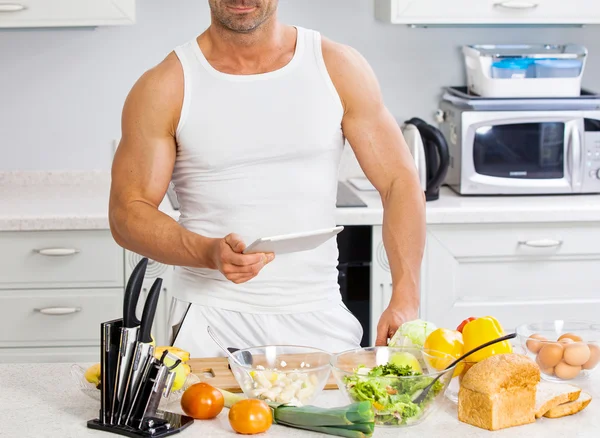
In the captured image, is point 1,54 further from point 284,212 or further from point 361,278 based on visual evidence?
point 284,212

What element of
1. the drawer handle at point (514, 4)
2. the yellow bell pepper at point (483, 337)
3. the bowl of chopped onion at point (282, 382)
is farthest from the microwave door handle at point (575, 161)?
the bowl of chopped onion at point (282, 382)

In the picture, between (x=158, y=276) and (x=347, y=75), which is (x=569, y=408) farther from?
(x=158, y=276)

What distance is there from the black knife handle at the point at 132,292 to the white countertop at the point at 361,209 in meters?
1.39

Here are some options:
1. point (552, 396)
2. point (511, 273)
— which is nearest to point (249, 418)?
point (552, 396)

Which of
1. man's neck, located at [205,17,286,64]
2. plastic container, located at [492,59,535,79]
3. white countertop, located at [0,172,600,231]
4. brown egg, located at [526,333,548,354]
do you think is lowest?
brown egg, located at [526,333,548,354]

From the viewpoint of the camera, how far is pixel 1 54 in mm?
3277

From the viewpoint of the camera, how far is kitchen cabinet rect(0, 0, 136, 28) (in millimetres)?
2912

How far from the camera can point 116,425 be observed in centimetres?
136

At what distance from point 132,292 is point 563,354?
680 mm

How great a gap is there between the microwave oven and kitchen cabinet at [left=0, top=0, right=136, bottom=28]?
1.14 m

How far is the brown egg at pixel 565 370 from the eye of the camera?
1.50 meters

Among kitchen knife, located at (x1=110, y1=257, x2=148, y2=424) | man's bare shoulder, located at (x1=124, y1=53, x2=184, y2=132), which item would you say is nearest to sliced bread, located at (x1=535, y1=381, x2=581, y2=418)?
kitchen knife, located at (x1=110, y1=257, x2=148, y2=424)

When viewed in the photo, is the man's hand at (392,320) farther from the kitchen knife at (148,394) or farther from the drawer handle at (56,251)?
the drawer handle at (56,251)

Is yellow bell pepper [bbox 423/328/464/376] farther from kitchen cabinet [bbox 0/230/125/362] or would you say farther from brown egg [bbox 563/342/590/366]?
kitchen cabinet [bbox 0/230/125/362]
